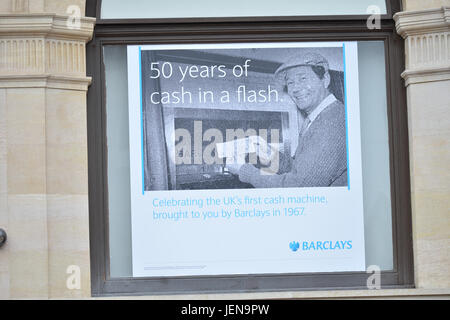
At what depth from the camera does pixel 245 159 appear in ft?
30.5

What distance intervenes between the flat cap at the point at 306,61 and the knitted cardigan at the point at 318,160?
443 millimetres

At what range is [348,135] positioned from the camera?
30.8 feet

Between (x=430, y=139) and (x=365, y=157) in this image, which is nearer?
(x=430, y=139)

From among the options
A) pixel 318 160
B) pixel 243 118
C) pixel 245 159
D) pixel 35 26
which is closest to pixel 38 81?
pixel 35 26

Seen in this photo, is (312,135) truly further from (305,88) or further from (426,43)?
(426,43)

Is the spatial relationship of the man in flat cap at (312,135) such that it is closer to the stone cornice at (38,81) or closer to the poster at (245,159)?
the poster at (245,159)

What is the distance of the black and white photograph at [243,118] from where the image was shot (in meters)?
9.27

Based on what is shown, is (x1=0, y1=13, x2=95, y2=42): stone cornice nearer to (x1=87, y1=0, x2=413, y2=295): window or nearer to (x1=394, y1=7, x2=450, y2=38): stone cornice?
(x1=87, y1=0, x2=413, y2=295): window

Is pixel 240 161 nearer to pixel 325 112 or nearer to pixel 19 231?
pixel 325 112

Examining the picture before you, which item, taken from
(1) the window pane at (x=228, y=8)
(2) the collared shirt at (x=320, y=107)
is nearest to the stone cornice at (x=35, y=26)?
(1) the window pane at (x=228, y=8)

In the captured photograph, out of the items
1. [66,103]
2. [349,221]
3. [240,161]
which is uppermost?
[66,103]

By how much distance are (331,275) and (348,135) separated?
1476 millimetres

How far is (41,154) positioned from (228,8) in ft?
8.18
